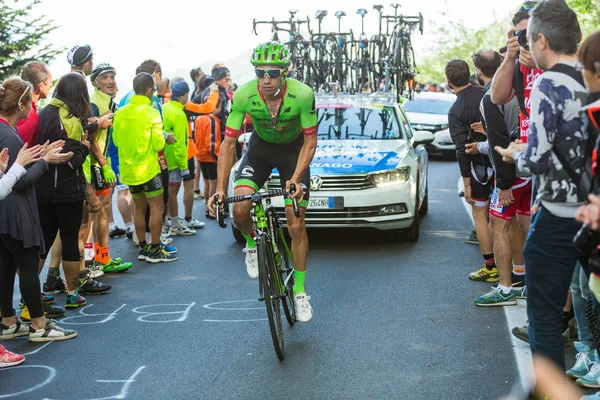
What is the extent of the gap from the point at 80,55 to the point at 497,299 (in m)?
4.95

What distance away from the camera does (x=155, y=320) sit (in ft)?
24.8

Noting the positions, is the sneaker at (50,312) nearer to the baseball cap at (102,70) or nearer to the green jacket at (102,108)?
the green jacket at (102,108)

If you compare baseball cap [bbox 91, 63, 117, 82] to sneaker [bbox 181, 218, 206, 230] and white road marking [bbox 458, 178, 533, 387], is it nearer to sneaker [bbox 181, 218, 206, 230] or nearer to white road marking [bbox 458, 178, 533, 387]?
sneaker [bbox 181, 218, 206, 230]

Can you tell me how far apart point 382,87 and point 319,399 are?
41.1 feet

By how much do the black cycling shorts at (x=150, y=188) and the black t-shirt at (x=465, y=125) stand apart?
3387 millimetres

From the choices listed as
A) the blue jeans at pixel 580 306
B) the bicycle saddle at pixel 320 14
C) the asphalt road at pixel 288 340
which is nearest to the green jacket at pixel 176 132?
the asphalt road at pixel 288 340

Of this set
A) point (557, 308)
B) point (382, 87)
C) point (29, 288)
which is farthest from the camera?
point (382, 87)

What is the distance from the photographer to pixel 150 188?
1007 cm

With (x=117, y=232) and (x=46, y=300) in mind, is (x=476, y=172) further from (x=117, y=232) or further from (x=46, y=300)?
(x=117, y=232)

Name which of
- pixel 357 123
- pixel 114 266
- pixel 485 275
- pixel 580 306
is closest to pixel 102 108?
pixel 114 266

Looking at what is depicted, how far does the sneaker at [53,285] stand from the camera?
8758 mm

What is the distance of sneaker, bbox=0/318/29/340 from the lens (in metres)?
7.07

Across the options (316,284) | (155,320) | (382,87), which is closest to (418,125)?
(382,87)

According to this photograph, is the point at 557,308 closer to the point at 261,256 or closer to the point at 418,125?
the point at 261,256
